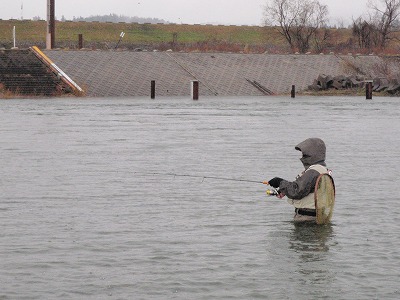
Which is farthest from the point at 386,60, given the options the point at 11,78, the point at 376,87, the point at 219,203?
the point at 219,203

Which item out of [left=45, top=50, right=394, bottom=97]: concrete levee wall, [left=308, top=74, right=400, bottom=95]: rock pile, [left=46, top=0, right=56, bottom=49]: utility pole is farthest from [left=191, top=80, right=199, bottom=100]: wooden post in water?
[left=46, top=0, right=56, bottom=49]: utility pole

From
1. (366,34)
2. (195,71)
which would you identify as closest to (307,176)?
(195,71)

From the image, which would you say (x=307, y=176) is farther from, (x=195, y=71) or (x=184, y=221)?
(x=195, y=71)

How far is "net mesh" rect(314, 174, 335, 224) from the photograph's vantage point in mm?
13133

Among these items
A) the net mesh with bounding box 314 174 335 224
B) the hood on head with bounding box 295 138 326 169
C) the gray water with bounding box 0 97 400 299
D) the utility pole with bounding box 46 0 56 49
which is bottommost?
the gray water with bounding box 0 97 400 299

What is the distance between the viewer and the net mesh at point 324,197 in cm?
1313

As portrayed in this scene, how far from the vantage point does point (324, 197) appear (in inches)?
522

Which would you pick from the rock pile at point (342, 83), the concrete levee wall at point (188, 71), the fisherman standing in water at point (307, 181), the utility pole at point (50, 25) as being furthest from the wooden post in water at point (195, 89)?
the fisherman standing in water at point (307, 181)

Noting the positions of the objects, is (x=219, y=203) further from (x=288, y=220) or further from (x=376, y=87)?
(x=376, y=87)

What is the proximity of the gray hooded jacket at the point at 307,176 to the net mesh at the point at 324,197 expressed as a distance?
123 mm

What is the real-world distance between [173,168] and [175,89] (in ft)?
140

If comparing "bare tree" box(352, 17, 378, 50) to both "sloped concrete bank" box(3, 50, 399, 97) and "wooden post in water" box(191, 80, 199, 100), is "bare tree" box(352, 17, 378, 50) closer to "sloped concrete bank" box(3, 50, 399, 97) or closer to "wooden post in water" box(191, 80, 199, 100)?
"sloped concrete bank" box(3, 50, 399, 97)

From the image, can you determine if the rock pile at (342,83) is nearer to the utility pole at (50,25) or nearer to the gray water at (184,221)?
the utility pole at (50,25)

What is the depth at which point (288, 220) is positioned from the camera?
14273 millimetres
